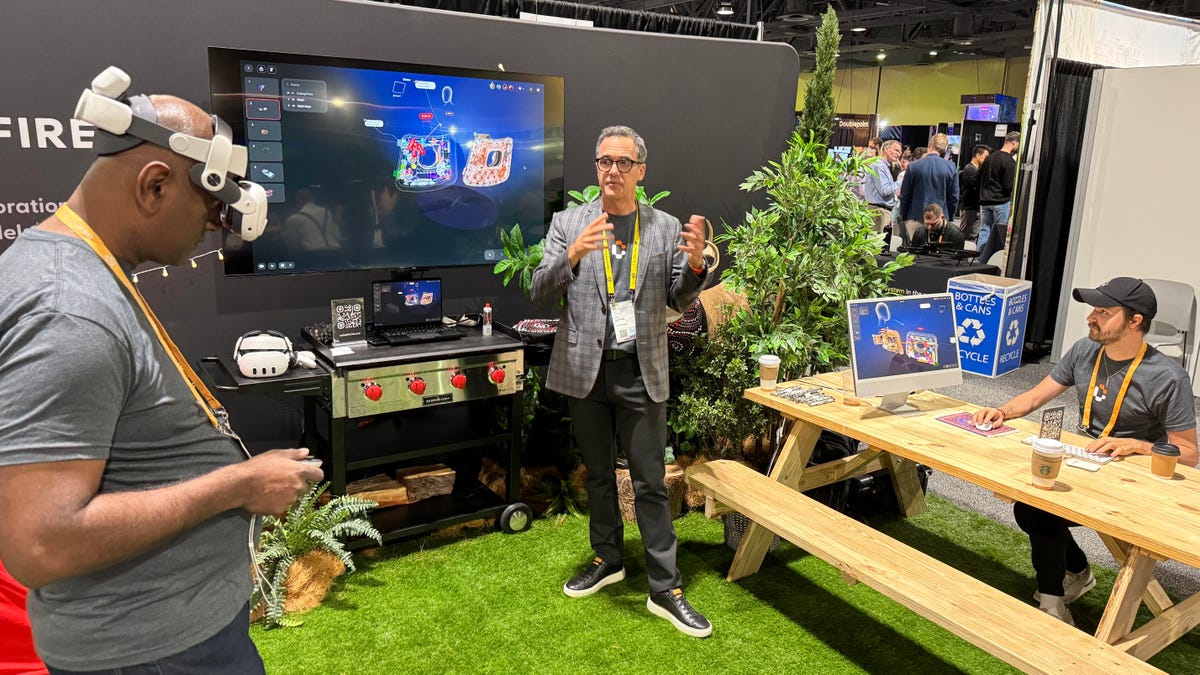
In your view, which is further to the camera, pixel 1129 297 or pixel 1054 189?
pixel 1054 189

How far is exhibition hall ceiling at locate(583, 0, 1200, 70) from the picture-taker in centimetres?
1141

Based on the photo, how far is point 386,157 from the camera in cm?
352

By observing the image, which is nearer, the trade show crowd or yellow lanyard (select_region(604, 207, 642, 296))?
yellow lanyard (select_region(604, 207, 642, 296))

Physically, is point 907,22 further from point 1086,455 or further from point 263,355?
point 263,355

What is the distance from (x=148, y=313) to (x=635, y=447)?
6.61 ft

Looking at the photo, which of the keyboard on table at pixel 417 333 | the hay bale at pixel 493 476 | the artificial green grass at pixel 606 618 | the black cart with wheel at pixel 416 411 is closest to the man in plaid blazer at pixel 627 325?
the artificial green grass at pixel 606 618

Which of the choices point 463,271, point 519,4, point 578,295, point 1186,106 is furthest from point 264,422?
point 1186,106

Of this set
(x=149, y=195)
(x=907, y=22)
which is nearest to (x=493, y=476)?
(x=149, y=195)

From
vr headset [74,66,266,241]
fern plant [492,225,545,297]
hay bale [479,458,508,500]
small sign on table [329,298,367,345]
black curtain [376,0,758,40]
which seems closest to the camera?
vr headset [74,66,266,241]

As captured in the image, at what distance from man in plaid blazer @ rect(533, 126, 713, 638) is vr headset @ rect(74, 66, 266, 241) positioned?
5.38 feet

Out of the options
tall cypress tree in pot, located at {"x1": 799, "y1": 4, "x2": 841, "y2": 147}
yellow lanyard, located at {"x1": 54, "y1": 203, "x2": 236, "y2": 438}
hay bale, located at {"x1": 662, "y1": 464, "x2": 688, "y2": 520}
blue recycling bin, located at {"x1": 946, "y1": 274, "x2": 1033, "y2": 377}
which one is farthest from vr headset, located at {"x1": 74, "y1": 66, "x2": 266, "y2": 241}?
blue recycling bin, located at {"x1": 946, "y1": 274, "x2": 1033, "y2": 377}

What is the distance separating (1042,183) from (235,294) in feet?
20.0

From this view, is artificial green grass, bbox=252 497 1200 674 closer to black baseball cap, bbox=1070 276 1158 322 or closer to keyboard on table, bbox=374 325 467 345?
keyboard on table, bbox=374 325 467 345

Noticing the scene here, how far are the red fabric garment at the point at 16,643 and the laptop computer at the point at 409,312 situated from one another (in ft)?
5.32
